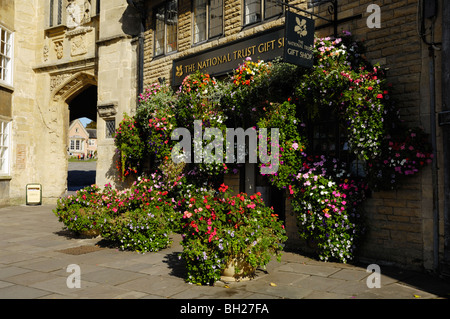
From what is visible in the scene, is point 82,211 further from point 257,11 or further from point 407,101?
point 407,101

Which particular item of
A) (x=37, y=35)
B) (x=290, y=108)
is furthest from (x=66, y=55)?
(x=290, y=108)

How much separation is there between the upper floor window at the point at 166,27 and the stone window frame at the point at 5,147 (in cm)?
704

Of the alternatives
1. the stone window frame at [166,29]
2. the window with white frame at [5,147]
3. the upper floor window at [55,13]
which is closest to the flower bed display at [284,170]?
the stone window frame at [166,29]

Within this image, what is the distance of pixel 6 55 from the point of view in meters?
14.8

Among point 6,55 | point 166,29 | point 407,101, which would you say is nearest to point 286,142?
point 407,101

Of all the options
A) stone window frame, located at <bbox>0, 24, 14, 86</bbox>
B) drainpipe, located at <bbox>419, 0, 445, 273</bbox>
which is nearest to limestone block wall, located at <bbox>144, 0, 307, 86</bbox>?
drainpipe, located at <bbox>419, 0, 445, 273</bbox>

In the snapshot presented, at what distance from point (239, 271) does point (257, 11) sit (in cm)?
615

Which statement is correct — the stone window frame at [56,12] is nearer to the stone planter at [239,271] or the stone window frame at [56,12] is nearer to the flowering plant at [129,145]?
the flowering plant at [129,145]

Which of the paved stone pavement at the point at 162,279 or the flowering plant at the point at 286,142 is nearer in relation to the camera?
the paved stone pavement at the point at 162,279

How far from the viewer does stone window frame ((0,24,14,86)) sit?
14.6 m

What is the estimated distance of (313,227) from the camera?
670cm

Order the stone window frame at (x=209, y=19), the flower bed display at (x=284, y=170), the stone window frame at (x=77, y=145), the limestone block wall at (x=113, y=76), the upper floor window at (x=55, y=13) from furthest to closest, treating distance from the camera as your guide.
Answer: the stone window frame at (x=77, y=145), the upper floor window at (x=55, y=13), the limestone block wall at (x=113, y=76), the stone window frame at (x=209, y=19), the flower bed display at (x=284, y=170)

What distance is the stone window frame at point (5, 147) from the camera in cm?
1451
